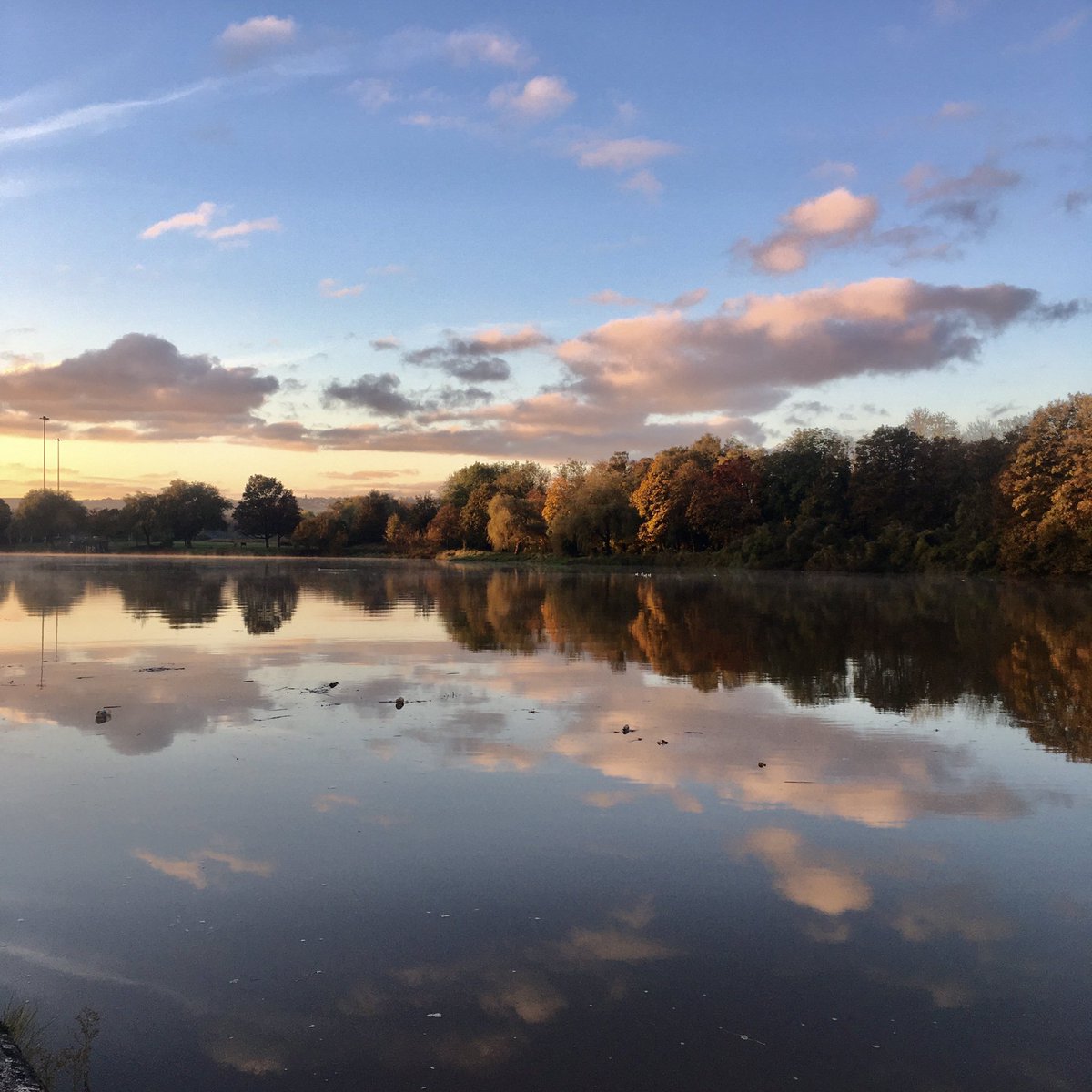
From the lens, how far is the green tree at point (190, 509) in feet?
557

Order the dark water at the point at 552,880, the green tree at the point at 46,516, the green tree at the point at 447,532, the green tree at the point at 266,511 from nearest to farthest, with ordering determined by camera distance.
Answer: the dark water at the point at 552,880 < the green tree at the point at 447,532 < the green tree at the point at 46,516 < the green tree at the point at 266,511

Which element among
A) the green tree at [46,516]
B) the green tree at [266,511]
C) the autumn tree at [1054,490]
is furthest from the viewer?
the green tree at [266,511]

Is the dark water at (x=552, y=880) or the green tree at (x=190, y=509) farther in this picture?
the green tree at (x=190, y=509)

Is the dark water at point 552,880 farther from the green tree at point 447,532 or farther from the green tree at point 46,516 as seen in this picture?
the green tree at point 46,516

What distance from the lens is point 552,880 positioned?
22.7ft

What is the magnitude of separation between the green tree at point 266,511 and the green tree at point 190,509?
149 inches

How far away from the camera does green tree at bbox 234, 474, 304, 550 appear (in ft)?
593

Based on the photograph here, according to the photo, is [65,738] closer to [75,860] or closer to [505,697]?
[75,860]

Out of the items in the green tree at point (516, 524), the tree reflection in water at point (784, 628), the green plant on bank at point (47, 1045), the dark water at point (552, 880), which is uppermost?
the green tree at point (516, 524)

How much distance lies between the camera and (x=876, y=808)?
8.88 meters

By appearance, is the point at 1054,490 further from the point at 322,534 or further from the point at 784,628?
the point at 322,534

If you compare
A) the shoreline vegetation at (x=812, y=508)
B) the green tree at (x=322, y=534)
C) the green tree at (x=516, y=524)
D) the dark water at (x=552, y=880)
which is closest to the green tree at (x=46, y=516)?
the shoreline vegetation at (x=812, y=508)

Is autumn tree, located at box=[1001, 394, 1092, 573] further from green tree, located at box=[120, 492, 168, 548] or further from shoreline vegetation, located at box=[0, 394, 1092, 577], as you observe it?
green tree, located at box=[120, 492, 168, 548]

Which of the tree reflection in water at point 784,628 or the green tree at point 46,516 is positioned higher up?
the green tree at point 46,516
